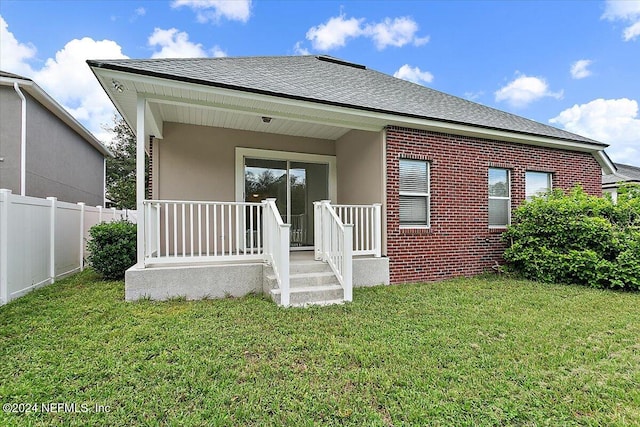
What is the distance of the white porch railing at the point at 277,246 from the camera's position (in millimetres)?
4691

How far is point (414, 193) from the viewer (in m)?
6.81

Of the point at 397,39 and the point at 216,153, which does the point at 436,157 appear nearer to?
the point at 216,153

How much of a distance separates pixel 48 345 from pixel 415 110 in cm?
696

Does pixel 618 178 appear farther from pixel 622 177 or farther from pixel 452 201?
pixel 452 201

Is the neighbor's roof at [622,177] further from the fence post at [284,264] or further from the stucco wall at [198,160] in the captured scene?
the fence post at [284,264]

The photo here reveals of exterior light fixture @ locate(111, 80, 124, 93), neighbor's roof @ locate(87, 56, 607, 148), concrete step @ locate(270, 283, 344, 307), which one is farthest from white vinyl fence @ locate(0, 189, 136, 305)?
concrete step @ locate(270, 283, 344, 307)

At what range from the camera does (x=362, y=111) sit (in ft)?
19.6

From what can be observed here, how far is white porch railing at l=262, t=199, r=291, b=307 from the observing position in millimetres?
4691

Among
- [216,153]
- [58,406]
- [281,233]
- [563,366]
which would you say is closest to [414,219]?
[281,233]

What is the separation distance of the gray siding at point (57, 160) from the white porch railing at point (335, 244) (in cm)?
906

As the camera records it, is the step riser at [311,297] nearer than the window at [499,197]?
Yes

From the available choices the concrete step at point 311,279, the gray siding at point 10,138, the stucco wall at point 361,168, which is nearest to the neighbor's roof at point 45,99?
the gray siding at point 10,138

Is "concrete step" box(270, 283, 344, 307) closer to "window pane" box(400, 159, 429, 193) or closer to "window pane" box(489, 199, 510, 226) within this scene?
"window pane" box(400, 159, 429, 193)

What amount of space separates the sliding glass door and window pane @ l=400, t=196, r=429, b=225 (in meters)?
2.24
